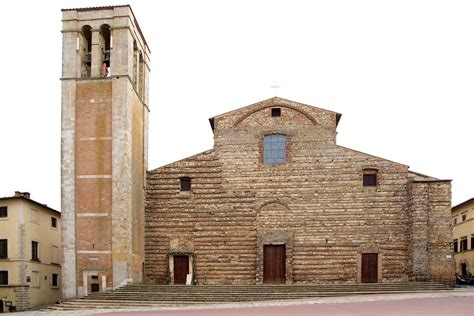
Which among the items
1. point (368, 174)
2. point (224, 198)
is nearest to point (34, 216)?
point (224, 198)

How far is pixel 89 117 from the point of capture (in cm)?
3225

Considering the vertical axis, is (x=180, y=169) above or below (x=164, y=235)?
above

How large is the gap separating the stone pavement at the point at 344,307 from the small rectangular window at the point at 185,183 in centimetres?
1044

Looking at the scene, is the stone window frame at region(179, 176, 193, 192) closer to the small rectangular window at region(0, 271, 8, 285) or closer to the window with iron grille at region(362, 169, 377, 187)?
the window with iron grille at region(362, 169, 377, 187)

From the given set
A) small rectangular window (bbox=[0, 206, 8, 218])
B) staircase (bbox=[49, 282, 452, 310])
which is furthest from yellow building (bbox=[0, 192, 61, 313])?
staircase (bbox=[49, 282, 452, 310])

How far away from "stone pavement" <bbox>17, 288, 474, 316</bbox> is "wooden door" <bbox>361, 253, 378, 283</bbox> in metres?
5.73

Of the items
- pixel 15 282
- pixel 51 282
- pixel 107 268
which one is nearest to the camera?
pixel 107 268

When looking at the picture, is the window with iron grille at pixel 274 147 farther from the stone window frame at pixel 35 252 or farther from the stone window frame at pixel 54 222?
the stone window frame at pixel 54 222

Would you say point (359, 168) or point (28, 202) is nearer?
point (359, 168)

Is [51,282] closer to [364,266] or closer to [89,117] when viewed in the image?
[89,117]

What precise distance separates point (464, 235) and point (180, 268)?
23483mm

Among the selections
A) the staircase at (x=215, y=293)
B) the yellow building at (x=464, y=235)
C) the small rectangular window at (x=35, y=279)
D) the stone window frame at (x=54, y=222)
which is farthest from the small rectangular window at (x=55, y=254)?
the yellow building at (x=464, y=235)

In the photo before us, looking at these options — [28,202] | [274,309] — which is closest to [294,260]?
[274,309]

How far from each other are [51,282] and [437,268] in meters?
25.5
